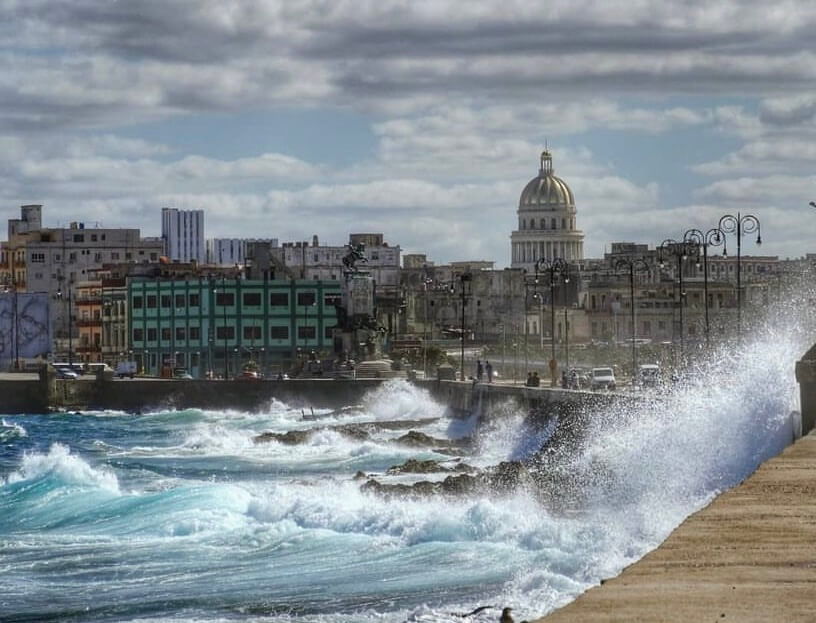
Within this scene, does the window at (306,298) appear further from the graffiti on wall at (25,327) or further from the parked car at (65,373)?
the graffiti on wall at (25,327)

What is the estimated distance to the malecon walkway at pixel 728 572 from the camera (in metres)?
12.5

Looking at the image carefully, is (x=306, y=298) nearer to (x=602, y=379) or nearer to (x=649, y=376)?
(x=602, y=379)

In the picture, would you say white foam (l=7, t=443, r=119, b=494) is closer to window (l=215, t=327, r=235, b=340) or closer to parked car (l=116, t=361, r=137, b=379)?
parked car (l=116, t=361, r=137, b=379)

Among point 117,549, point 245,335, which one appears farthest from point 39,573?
point 245,335

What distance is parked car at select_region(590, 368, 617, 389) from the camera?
62797mm

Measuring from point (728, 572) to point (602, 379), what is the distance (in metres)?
50.7

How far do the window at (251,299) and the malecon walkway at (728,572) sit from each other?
96653 mm

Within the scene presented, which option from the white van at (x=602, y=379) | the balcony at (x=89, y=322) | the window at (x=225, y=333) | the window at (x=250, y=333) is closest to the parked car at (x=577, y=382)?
the white van at (x=602, y=379)

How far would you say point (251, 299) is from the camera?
114 m

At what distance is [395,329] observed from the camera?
12900 cm

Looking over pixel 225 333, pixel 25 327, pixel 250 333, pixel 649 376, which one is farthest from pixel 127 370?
pixel 649 376

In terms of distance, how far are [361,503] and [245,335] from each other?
77.2m

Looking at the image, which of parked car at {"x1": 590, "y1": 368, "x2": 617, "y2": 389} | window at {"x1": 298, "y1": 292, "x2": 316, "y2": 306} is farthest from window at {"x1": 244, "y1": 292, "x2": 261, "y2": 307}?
parked car at {"x1": 590, "y1": 368, "x2": 617, "y2": 389}

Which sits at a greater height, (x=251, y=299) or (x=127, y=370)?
(x=251, y=299)
